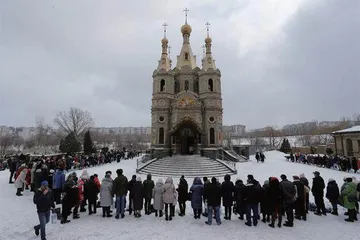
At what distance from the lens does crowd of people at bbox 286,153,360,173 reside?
20066 mm

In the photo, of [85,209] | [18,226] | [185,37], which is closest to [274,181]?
[85,209]

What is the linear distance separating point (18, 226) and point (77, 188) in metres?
2.40

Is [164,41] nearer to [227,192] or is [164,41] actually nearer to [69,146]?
[69,146]

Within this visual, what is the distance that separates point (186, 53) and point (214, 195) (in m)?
30.9

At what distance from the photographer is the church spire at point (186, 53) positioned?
114 ft

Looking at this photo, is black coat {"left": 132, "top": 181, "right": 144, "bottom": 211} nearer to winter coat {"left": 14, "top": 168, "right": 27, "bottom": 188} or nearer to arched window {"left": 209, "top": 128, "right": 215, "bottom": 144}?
winter coat {"left": 14, "top": 168, "right": 27, "bottom": 188}

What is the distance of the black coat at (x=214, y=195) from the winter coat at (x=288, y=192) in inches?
90.4

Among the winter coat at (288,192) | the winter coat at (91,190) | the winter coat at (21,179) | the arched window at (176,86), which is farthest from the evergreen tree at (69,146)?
the winter coat at (288,192)

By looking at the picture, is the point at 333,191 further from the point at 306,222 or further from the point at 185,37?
the point at 185,37

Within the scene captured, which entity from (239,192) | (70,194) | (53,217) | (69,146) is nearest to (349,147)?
(239,192)

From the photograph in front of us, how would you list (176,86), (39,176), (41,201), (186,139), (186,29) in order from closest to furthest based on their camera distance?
(41,201) < (39,176) < (186,139) < (176,86) < (186,29)

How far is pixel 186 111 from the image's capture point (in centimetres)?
3017

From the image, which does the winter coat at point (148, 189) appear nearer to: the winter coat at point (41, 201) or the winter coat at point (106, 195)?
the winter coat at point (106, 195)

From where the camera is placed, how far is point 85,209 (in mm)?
9078
